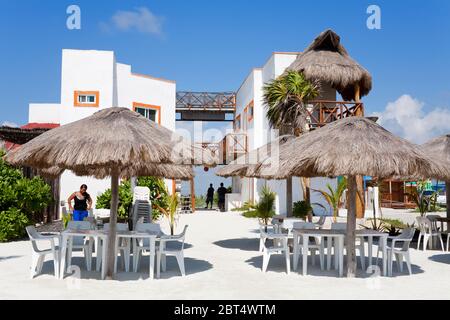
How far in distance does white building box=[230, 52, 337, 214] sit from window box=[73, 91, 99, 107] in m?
6.70

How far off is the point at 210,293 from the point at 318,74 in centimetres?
1313

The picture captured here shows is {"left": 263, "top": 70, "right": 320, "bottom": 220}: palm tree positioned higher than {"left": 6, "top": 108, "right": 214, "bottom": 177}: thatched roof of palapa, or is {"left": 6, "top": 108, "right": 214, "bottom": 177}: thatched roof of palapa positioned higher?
{"left": 263, "top": 70, "right": 320, "bottom": 220}: palm tree

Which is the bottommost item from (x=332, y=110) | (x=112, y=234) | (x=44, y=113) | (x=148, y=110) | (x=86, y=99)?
(x=112, y=234)

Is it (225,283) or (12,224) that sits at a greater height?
(12,224)

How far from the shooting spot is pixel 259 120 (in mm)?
24422

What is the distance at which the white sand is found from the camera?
6.03 meters

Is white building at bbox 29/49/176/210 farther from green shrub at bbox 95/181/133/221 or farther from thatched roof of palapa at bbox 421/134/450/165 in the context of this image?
thatched roof of palapa at bbox 421/134/450/165

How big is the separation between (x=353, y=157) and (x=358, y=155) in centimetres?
9

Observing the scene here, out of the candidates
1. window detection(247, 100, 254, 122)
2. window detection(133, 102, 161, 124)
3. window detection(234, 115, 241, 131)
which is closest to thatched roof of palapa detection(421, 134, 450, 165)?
window detection(133, 102, 161, 124)

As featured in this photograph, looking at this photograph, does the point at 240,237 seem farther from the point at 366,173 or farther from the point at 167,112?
the point at 167,112

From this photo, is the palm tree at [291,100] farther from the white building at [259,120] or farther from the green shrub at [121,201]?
the green shrub at [121,201]

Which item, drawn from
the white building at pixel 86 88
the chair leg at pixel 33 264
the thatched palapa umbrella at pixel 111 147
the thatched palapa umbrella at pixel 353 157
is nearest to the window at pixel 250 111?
the white building at pixel 86 88

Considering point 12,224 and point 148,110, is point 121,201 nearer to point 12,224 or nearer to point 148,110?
point 12,224

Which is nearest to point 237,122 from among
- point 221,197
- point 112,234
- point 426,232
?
point 221,197
